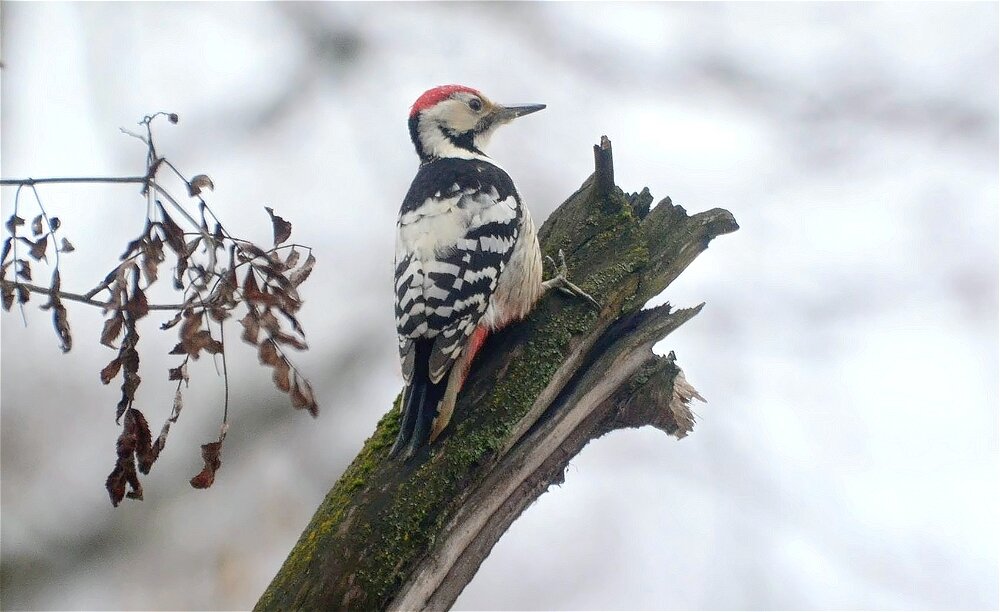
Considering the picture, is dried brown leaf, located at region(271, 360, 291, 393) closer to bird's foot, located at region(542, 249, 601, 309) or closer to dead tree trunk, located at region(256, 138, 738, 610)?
dead tree trunk, located at region(256, 138, 738, 610)

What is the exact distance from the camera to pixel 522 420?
118 inches

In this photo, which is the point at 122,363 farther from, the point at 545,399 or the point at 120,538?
the point at 120,538

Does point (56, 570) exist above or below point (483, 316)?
below

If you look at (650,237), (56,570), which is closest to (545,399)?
(650,237)

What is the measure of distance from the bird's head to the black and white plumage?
0.31m

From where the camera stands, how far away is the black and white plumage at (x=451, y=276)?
2.98 metres

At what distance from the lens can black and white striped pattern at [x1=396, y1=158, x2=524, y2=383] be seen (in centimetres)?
307

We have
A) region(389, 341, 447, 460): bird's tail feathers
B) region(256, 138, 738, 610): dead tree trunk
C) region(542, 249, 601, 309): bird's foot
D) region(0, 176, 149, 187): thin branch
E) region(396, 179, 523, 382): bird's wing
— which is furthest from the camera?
region(542, 249, 601, 309): bird's foot

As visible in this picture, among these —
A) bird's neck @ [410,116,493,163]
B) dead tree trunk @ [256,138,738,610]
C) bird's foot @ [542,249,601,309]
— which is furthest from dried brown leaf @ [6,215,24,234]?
bird's neck @ [410,116,493,163]

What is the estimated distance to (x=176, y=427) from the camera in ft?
20.3

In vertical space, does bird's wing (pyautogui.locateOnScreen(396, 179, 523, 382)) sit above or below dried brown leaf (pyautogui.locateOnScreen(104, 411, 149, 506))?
above

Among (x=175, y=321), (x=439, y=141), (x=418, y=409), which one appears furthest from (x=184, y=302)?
(x=439, y=141)

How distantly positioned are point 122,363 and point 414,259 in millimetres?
1471

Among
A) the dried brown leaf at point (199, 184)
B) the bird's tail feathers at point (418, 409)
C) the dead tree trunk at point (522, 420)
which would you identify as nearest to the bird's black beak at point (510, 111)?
the dead tree trunk at point (522, 420)
